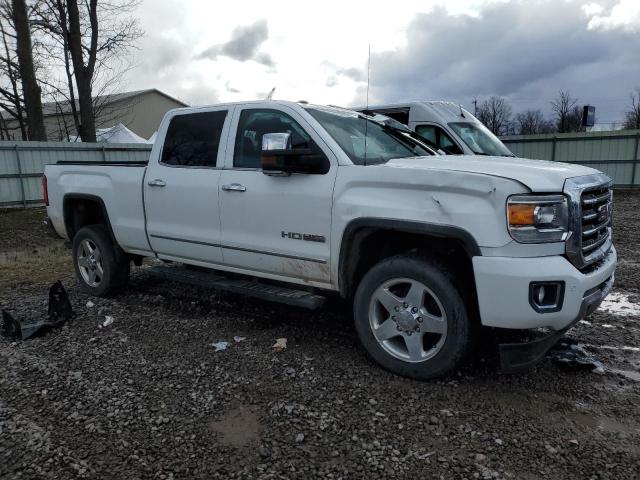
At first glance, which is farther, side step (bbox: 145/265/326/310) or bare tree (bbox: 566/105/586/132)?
bare tree (bbox: 566/105/586/132)

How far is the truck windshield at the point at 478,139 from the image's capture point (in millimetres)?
8773

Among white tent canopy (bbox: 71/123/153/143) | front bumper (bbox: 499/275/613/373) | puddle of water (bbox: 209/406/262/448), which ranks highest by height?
white tent canopy (bbox: 71/123/153/143)

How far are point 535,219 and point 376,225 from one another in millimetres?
1026

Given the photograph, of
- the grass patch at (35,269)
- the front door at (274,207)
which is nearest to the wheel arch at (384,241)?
the front door at (274,207)

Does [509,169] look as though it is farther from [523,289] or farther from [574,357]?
[574,357]

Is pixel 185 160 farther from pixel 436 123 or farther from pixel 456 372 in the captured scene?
pixel 436 123

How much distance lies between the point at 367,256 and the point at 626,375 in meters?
2.06

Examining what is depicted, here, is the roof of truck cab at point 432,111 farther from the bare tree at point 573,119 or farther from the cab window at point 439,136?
the bare tree at point 573,119

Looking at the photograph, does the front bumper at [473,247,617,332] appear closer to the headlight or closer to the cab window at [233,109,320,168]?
the headlight

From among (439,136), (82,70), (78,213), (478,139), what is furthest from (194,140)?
(82,70)

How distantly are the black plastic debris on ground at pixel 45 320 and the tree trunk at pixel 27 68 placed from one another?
13929 millimetres

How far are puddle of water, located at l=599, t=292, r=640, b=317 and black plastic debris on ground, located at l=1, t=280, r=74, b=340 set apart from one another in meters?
5.26

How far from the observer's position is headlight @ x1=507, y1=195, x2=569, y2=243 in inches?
120

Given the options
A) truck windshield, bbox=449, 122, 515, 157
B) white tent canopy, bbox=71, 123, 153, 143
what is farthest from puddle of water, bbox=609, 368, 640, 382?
white tent canopy, bbox=71, 123, 153, 143
